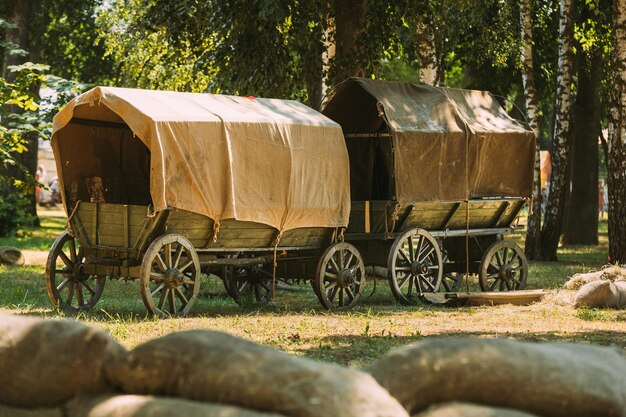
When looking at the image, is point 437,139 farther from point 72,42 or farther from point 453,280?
point 72,42

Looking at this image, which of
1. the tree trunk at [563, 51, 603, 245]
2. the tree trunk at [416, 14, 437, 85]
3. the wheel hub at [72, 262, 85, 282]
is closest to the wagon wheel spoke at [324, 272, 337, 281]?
the wheel hub at [72, 262, 85, 282]

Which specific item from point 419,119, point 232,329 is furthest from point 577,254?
point 232,329

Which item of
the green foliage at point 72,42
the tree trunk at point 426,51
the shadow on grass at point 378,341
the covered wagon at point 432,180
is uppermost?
the green foliage at point 72,42

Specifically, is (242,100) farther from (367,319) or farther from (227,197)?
(367,319)

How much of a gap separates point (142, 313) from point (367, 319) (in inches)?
96.2

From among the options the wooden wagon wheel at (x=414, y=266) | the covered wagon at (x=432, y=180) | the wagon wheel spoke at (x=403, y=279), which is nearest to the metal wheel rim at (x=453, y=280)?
the covered wagon at (x=432, y=180)

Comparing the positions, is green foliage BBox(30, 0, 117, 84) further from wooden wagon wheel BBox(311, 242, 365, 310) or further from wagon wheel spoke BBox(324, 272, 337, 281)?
wagon wheel spoke BBox(324, 272, 337, 281)

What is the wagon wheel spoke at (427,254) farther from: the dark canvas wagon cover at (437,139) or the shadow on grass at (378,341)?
the shadow on grass at (378,341)

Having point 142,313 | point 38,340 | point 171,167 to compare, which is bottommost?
point 142,313

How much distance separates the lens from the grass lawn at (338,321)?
33.6 ft

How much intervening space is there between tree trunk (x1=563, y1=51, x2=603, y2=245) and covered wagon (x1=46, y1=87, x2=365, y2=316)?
15549mm

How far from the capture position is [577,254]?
85.8ft

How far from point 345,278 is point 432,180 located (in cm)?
194

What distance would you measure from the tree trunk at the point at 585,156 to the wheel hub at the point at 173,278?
17629mm
